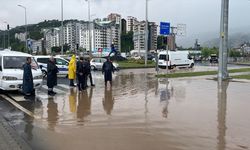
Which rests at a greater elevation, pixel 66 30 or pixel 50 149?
pixel 66 30

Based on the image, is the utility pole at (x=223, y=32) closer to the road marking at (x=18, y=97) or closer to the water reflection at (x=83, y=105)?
the water reflection at (x=83, y=105)

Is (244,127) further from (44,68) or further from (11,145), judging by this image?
(44,68)

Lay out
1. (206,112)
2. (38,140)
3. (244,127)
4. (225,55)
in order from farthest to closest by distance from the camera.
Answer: (225,55) → (206,112) → (244,127) → (38,140)

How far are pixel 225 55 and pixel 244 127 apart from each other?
13719mm

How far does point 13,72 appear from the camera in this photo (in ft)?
50.4

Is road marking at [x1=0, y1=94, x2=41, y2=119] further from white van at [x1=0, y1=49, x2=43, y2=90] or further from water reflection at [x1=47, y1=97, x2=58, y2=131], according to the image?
white van at [x1=0, y1=49, x2=43, y2=90]

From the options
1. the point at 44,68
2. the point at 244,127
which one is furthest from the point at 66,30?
the point at 244,127

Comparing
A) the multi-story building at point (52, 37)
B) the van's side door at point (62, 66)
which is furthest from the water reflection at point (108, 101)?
the multi-story building at point (52, 37)

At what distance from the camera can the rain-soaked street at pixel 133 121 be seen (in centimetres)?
745

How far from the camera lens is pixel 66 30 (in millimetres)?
115625

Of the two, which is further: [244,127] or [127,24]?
[127,24]

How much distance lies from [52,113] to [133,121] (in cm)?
278

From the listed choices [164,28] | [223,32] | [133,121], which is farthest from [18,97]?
[164,28]

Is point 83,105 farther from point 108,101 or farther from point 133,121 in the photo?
point 133,121
